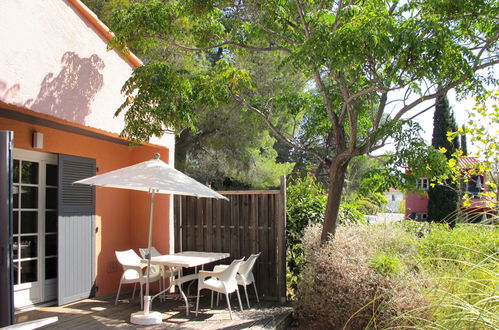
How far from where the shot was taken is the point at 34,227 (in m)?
6.45

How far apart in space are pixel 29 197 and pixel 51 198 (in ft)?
1.39

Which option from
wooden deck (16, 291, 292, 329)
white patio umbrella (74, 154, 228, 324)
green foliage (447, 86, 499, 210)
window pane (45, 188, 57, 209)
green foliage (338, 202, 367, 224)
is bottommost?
wooden deck (16, 291, 292, 329)

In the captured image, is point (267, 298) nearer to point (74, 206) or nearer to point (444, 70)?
point (74, 206)

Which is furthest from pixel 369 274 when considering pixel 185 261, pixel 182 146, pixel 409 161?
pixel 182 146

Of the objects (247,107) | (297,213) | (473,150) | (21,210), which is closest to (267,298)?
(297,213)

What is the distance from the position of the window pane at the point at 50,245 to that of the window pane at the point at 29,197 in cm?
53

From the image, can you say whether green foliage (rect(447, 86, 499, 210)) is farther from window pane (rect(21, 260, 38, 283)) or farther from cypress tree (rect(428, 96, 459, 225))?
cypress tree (rect(428, 96, 459, 225))

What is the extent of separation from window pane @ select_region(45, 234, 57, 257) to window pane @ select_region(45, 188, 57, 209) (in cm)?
45

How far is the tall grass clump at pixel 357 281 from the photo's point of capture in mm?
5086

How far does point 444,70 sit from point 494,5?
1.04 metres

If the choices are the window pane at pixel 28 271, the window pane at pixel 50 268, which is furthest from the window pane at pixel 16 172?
the window pane at pixel 50 268

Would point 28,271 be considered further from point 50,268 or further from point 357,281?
point 357,281

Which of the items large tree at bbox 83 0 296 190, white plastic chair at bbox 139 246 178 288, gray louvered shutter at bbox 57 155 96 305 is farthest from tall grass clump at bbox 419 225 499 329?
large tree at bbox 83 0 296 190

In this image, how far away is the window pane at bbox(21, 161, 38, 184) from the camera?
628cm
